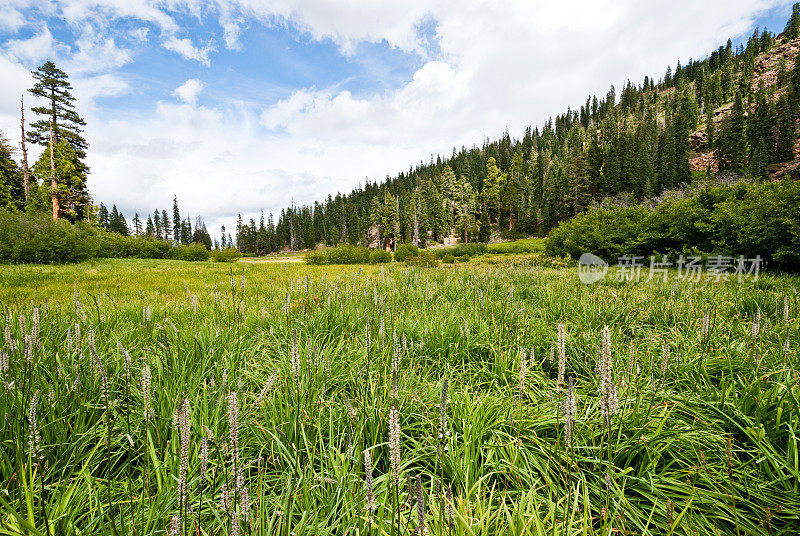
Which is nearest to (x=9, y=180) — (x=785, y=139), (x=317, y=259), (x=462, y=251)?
(x=317, y=259)

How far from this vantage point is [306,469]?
2.12m

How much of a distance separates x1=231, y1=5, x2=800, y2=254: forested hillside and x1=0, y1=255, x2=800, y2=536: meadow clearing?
50.5 meters

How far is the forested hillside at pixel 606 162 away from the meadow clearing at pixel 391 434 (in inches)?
1989

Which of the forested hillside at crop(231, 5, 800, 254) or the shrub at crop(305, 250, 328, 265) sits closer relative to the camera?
the shrub at crop(305, 250, 328, 265)

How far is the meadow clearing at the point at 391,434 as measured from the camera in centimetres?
165

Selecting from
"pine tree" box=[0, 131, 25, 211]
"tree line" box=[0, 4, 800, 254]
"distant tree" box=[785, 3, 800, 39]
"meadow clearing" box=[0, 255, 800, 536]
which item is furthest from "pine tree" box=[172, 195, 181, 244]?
"distant tree" box=[785, 3, 800, 39]

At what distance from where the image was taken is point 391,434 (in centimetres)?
121

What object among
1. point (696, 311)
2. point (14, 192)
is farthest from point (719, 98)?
point (14, 192)

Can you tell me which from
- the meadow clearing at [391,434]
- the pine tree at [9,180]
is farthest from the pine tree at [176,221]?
the meadow clearing at [391,434]

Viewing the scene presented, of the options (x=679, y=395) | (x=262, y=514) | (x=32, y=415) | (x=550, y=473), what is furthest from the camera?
(x=679, y=395)

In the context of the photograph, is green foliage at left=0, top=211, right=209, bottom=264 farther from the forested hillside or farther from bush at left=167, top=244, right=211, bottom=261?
the forested hillside

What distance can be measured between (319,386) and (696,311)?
254 inches

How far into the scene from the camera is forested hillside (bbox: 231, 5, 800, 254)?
63.1 meters

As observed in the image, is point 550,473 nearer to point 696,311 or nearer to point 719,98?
point 696,311
